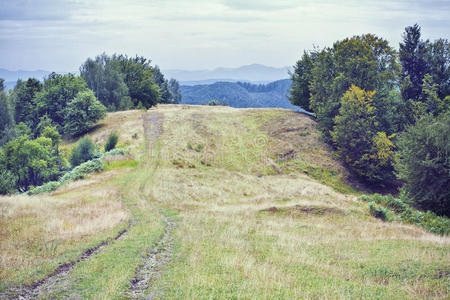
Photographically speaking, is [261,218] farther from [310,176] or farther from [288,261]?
[310,176]

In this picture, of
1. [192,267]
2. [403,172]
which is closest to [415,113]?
[403,172]

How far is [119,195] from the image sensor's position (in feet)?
80.5

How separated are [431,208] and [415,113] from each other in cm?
2545

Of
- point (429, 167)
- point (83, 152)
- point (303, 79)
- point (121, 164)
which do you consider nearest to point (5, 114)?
point (83, 152)

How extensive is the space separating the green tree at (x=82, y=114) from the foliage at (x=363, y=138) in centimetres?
4396

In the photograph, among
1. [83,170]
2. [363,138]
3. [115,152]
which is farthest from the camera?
[363,138]

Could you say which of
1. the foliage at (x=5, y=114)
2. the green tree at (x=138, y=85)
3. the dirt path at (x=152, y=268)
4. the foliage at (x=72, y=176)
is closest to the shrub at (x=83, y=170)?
the foliage at (x=72, y=176)

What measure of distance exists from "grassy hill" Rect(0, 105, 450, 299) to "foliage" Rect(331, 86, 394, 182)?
10851 millimetres

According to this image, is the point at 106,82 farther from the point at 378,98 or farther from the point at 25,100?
the point at 378,98

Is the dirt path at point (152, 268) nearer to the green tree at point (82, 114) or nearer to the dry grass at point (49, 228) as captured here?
the dry grass at point (49, 228)

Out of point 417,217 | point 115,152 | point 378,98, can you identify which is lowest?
point 417,217

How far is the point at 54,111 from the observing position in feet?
218

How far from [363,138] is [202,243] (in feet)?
115

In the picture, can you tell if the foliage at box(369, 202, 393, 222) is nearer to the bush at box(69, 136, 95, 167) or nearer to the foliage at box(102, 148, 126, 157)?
the foliage at box(102, 148, 126, 157)
